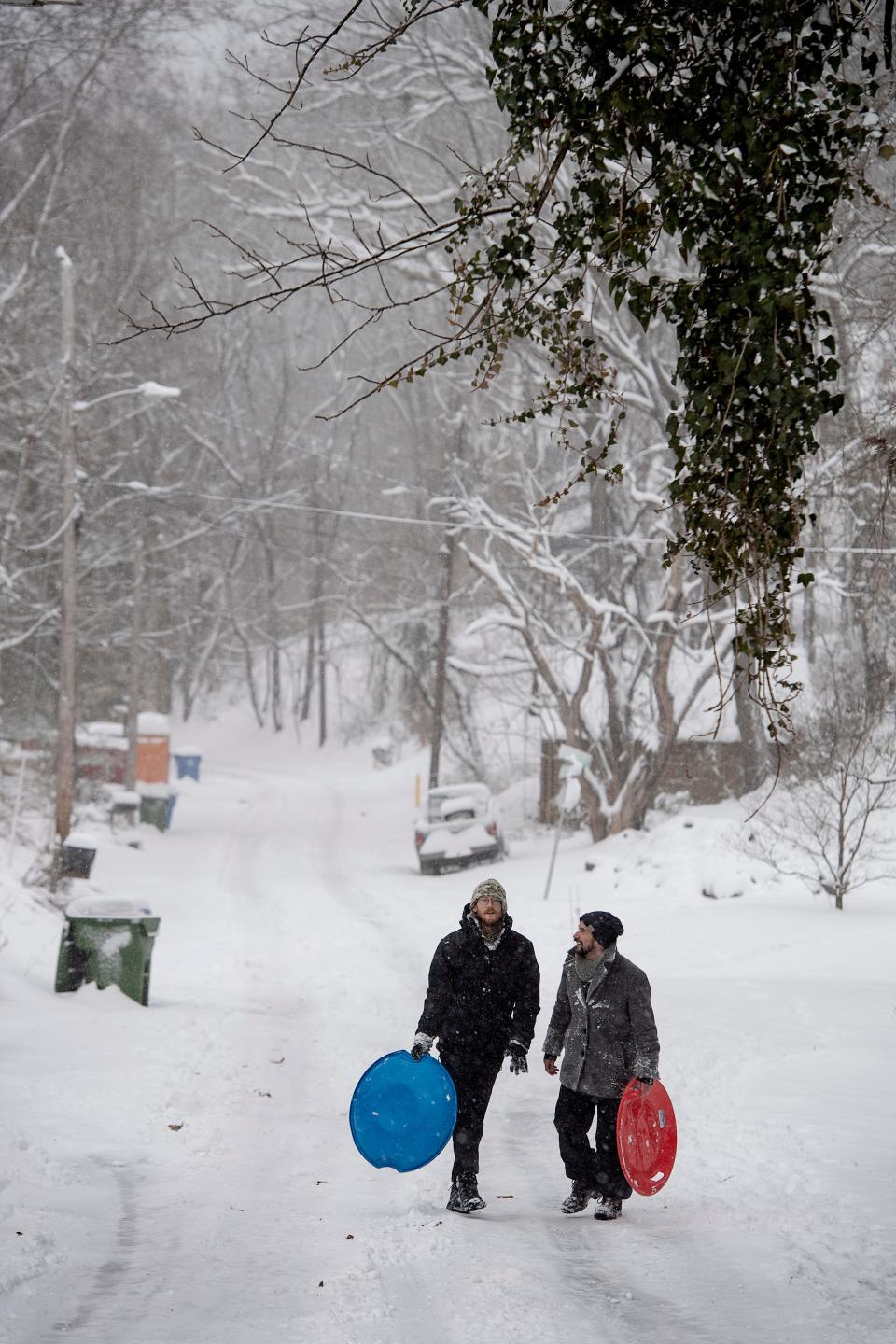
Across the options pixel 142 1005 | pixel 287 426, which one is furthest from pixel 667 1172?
pixel 287 426

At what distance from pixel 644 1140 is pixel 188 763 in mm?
37470

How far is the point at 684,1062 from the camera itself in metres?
9.67

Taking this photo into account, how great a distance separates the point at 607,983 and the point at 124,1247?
2687 mm

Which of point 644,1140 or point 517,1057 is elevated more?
point 517,1057

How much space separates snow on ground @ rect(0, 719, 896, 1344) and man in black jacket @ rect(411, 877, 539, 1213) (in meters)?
0.67

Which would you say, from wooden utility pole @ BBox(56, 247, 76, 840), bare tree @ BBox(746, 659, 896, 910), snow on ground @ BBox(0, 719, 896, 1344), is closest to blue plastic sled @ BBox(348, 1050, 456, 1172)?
snow on ground @ BBox(0, 719, 896, 1344)

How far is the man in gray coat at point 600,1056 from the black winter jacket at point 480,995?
0.26 metres

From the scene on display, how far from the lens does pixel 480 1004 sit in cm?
676

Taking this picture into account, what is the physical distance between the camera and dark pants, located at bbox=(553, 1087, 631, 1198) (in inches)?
257

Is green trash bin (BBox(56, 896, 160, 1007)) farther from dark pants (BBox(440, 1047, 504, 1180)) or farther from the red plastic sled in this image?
the red plastic sled

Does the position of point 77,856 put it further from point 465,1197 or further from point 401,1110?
point 465,1197

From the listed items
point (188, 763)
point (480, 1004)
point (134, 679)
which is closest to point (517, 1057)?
point (480, 1004)

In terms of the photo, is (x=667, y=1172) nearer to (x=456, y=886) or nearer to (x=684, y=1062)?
(x=684, y=1062)

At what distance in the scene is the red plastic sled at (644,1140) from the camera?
6.29 meters
